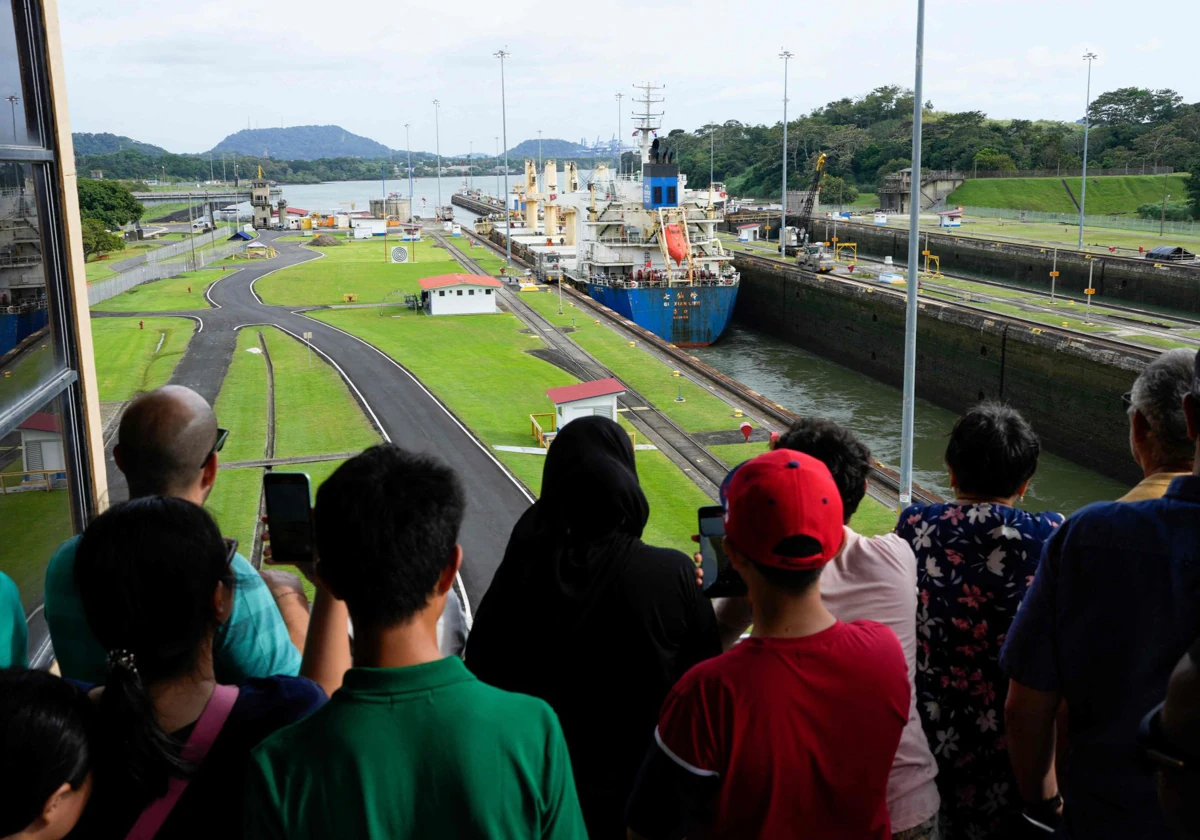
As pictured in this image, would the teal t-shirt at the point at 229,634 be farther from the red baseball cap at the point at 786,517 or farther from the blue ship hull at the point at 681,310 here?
the blue ship hull at the point at 681,310

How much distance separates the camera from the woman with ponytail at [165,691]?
2.13 meters

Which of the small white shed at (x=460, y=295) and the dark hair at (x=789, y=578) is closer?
the dark hair at (x=789, y=578)

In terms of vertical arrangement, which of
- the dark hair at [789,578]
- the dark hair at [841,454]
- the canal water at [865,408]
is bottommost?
the canal water at [865,408]

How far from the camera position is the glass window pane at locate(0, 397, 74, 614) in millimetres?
4527

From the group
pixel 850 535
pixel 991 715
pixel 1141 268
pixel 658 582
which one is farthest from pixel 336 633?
pixel 1141 268

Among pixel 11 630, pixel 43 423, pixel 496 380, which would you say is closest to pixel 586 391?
pixel 496 380

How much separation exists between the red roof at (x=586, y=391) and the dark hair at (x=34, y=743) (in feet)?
57.4

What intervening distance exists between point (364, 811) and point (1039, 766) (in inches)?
70.3

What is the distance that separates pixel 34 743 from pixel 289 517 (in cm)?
102

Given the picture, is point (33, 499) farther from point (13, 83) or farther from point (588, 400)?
point (588, 400)

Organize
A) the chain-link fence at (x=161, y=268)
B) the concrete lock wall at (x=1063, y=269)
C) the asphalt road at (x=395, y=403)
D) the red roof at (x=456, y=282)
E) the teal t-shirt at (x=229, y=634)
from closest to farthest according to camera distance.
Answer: the teal t-shirt at (x=229, y=634) < the asphalt road at (x=395, y=403) < the red roof at (x=456, y=282) < the concrete lock wall at (x=1063, y=269) < the chain-link fence at (x=161, y=268)

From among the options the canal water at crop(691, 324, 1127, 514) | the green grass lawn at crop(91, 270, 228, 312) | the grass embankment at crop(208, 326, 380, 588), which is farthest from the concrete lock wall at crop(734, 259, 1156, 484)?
the green grass lawn at crop(91, 270, 228, 312)

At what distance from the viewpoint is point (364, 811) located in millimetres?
1959

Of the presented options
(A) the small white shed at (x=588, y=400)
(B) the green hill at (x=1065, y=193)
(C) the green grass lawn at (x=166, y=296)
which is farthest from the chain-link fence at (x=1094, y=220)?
(C) the green grass lawn at (x=166, y=296)
